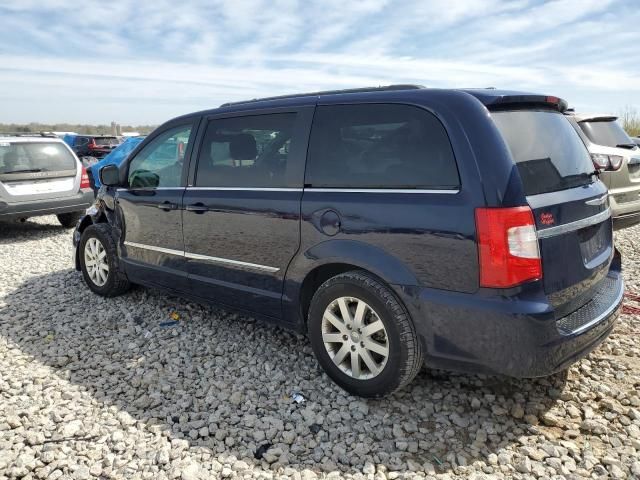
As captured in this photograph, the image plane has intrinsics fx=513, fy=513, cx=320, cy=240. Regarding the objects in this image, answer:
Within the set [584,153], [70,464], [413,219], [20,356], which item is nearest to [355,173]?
[413,219]

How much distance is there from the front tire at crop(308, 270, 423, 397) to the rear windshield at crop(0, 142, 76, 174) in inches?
273

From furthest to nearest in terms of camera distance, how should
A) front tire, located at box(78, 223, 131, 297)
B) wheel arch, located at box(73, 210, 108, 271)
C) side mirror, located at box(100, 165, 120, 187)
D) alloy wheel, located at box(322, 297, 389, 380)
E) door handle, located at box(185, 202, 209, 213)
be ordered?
1. wheel arch, located at box(73, 210, 108, 271)
2. front tire, located at box(78, 223, 131, 297)
3. side mirror, located at box(100, 165, 120, 187)
4. door handle, located at box(185, 202, 209, 213)
5. alloy wheel, located at box(322, 297, 389, 380)

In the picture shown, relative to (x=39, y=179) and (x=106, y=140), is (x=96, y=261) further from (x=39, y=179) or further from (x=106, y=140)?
(x=106, y=140)

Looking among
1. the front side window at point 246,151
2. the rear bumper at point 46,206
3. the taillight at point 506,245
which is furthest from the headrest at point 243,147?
the rear bumper at point 46,206

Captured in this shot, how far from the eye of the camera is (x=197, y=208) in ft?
12.9

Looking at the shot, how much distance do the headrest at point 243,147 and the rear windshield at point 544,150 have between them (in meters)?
1.69

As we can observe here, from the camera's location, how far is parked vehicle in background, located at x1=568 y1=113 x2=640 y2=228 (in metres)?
6.28

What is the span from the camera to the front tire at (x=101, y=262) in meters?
4.96

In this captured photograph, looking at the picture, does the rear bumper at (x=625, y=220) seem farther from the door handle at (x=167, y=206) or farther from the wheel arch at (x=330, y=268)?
the door handle at (x=167, y=206)

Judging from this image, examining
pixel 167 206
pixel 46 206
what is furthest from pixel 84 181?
pixel 167 206

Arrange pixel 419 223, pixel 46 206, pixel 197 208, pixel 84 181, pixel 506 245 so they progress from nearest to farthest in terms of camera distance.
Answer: pixel 506 245 < pixel 419 223 < pixel 197 208 < pixel 46 206 < pixel 84 181

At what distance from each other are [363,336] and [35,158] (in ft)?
24.5

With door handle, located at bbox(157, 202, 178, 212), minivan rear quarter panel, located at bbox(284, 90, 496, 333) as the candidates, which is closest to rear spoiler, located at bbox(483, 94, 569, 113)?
minivan rear quarter panel, located at bbox(284, 90, 496, 333)

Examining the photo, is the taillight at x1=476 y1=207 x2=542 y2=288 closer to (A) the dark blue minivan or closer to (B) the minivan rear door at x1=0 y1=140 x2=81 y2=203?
(A) the dark blue minivan
